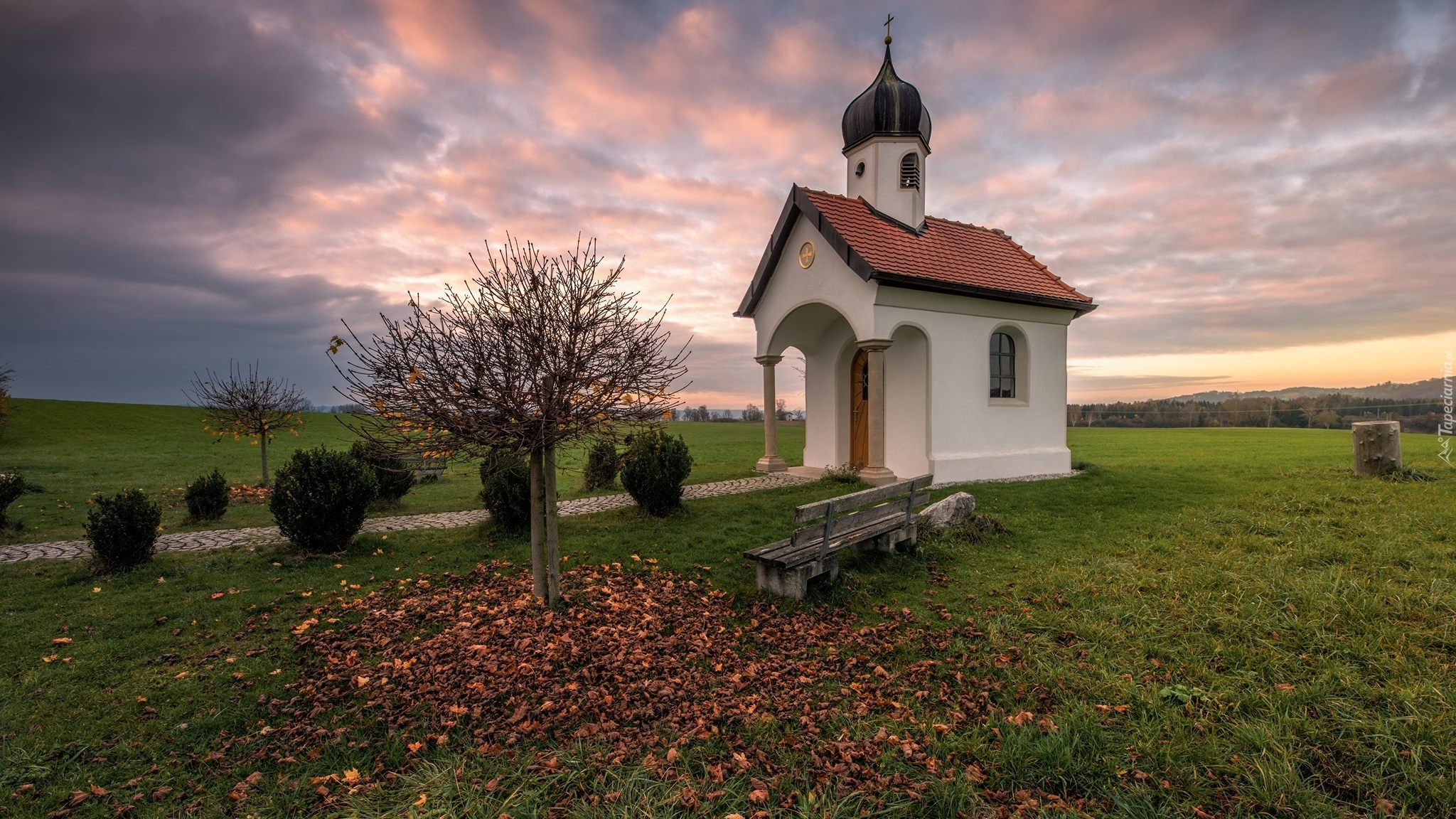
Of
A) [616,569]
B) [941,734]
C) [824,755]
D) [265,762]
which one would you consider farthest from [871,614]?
[265,762]

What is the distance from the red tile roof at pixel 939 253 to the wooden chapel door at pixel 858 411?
8.19ft

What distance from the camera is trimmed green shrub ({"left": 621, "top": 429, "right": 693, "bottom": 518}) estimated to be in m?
9.45

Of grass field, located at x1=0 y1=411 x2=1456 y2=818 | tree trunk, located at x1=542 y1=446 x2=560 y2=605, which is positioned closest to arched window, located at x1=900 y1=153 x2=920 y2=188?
grass field, located at x1=0 y1=411 x2=1456 y2=818

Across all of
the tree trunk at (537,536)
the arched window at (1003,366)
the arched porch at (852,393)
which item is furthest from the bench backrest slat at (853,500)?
the arched window at (1003,366)

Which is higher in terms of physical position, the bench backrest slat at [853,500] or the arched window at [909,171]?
the arched window at [909,171]

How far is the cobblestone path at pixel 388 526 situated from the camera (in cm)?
833

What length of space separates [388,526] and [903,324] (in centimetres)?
1032

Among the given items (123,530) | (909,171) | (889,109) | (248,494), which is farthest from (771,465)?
(248,494)

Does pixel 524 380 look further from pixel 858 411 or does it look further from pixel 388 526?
pixel 858 411

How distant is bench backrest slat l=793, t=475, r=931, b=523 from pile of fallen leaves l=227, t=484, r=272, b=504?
42.0 ft

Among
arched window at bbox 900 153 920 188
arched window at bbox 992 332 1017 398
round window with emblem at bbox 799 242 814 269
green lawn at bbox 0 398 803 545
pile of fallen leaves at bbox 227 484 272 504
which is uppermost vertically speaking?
arched window at bbox 900 153 920 188

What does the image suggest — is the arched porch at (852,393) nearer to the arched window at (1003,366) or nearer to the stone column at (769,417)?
the stone column at (769,417)

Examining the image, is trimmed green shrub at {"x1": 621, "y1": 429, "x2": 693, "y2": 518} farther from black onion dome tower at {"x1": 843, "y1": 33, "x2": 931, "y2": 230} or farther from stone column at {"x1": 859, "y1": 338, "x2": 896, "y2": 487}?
black onion dome tower at {"x1": 843, "y1": 33, "x2": 931, "y2": 230}

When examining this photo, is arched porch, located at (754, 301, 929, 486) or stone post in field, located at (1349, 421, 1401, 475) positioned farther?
arched porch, located at (754, 301, 929, 486)
